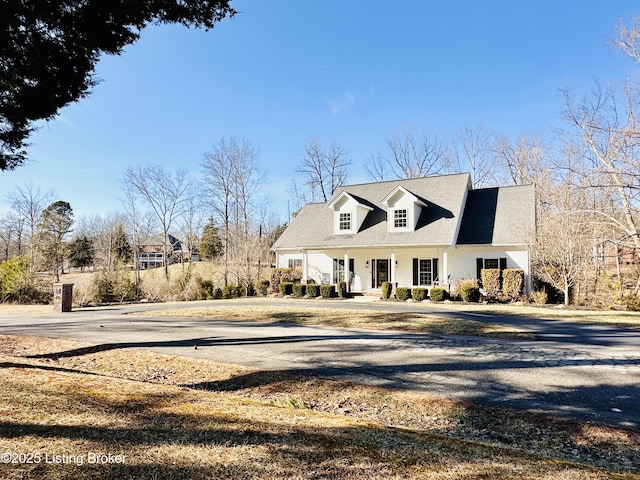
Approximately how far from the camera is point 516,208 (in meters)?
22.3

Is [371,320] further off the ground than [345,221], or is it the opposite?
[345,221]

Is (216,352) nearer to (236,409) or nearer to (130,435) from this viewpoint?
(236,409)

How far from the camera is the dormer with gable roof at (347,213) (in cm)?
2498

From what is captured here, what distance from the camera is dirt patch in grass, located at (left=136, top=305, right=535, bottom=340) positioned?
1034 cm

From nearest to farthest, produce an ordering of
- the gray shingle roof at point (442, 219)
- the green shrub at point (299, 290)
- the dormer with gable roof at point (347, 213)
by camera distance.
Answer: the gray shingle roof at point (442, 219) → the green shrub at point (299, 290) → the dormer with gable roof at point (347, 213)

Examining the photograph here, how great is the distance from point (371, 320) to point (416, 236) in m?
11.0

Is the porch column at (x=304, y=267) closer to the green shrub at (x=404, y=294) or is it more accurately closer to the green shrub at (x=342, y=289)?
the green shrub at (x=342, y=289)

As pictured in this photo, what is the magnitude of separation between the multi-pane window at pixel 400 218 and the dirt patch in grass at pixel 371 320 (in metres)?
10.5

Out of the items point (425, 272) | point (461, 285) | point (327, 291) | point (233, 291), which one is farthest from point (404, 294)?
point (233, 291)

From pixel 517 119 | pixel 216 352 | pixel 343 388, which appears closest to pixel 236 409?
pixel 343 388

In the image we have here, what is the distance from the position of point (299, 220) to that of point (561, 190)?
1766 centimetres

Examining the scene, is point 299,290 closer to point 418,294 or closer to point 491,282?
point 418,294

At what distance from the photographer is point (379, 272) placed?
24.4 m

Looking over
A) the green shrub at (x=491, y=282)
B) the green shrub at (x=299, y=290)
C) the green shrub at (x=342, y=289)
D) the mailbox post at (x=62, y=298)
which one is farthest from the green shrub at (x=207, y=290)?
the green shrub at (x=491, y=282)
